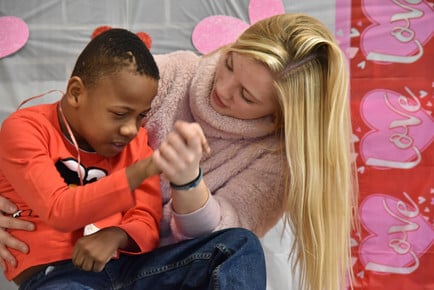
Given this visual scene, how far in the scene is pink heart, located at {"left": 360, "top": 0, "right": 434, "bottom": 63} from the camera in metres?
1.46

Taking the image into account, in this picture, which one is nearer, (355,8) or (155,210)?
(155,210)

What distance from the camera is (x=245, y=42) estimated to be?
3.24 ft

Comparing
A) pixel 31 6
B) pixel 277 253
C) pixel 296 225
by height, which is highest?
pixel 31 6

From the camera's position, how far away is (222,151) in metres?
1.12

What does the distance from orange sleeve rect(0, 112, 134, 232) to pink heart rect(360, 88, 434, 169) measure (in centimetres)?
87

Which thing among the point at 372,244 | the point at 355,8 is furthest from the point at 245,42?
the point at 372,244

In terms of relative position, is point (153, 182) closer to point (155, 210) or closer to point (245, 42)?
point (155, 210)

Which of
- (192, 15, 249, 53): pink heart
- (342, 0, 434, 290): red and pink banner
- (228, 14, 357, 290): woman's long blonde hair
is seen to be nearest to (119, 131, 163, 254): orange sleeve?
(228, 14, 357, 290): woman's long blonde hair

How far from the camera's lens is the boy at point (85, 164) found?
30.6 inches

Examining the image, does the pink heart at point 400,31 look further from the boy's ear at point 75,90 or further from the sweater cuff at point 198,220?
the boy's ear at point 75,90

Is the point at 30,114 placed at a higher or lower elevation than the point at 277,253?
higher

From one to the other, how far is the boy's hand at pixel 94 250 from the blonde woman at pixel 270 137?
0.13 m

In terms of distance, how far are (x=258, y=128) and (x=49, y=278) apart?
1.50ft

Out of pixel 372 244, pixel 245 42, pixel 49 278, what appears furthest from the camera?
pixel 372 244
